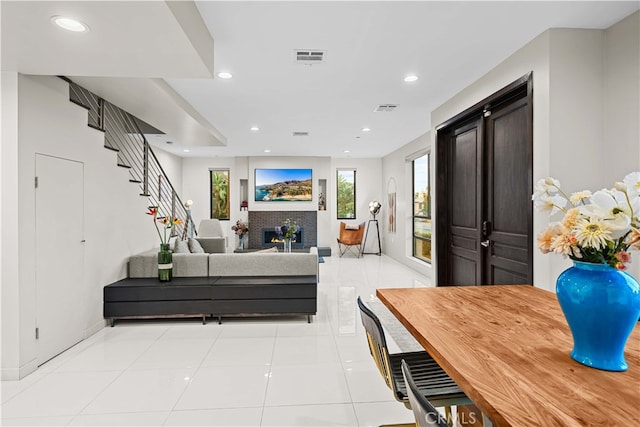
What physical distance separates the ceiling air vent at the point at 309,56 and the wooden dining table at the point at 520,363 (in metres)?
2.25

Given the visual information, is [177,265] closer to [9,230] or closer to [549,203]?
[9,230]

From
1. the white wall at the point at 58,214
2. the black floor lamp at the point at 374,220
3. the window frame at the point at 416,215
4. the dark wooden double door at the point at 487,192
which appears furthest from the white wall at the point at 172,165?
the dark wooden double door at the point at 487,192

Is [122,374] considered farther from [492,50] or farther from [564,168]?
[492,50]

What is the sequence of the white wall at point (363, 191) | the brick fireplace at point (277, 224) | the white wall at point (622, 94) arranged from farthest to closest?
the white wall at point (363, 191) < the brick fireplace at point (277, 224) < the white wall at point (622, 94)

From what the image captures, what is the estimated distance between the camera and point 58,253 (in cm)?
316

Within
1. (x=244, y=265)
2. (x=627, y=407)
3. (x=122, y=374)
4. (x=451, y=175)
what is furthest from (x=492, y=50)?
(x=122, y=374)

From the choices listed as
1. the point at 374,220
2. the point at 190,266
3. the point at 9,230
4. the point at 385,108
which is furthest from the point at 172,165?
the point at 9,230

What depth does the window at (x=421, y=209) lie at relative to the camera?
22.9 ft

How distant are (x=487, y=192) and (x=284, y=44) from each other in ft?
8.15

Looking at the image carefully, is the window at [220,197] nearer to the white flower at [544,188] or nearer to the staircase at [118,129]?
the staircase at [118,129]

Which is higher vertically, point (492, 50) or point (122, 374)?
point (492, 50)

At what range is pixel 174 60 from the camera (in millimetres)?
2533

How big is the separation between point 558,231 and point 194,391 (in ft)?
8.22

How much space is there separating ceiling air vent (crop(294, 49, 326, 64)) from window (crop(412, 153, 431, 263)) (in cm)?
418
